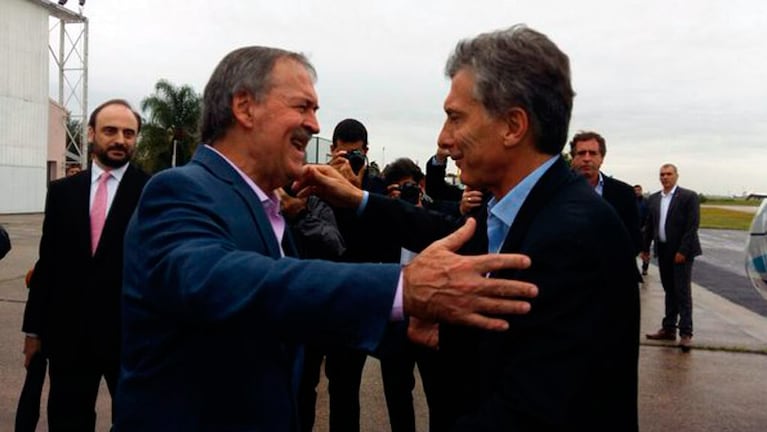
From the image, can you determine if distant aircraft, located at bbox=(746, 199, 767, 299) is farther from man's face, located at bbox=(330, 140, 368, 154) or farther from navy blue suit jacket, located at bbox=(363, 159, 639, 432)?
man's face, located at bbox=(330, 140, 368, 154)

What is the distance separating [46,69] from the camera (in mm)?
33875

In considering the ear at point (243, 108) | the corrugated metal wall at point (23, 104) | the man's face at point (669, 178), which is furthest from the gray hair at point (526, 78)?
the corrugated metal wall at point (23, 104)

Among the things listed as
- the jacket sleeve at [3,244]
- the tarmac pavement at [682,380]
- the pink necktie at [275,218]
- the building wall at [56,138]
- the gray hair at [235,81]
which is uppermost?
the building wall at [56,138]

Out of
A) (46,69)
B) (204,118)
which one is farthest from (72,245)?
(46,69)

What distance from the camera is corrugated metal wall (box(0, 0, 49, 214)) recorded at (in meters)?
31.5

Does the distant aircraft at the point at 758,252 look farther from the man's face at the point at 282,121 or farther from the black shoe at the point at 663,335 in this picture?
the black shoe at the point at 663,335

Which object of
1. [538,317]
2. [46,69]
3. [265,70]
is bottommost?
[538,317]

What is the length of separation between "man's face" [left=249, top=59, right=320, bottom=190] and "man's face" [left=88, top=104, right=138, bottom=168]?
2.37 m

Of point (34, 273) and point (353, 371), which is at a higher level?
point (34, 273)

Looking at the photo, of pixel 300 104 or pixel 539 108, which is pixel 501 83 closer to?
pixel 539 108

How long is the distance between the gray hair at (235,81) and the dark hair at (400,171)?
3186mm

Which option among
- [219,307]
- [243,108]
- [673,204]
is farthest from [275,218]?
[673,204]

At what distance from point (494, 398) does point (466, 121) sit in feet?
2.24

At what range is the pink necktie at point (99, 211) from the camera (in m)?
3.63
